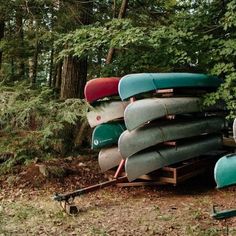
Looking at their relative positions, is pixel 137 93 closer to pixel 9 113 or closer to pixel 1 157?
pixel 9 113

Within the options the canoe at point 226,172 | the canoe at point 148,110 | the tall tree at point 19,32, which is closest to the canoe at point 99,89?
the canoe at point 148,110

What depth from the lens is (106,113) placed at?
603 centimetres

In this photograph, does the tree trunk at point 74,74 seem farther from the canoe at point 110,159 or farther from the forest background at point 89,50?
the canoe at point 110,159

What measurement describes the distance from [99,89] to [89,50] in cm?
70

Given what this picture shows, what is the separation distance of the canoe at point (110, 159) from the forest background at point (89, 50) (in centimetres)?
74

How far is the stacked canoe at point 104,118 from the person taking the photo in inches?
235

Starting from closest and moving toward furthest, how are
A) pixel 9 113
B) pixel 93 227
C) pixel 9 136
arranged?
1. pixel 93 227
2. pixel 9 113
3. pixel 9 136

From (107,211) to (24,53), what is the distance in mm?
4942

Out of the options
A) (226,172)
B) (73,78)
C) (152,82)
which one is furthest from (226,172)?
(73,78)

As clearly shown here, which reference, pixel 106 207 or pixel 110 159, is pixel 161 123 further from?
pixel 106 207

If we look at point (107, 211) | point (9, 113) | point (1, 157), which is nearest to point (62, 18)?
point (9, 113)

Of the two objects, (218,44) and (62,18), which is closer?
(218,44)

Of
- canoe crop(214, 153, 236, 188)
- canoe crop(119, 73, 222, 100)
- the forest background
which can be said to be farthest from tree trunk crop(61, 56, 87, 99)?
canoe crop(214, 153, 236, 188)

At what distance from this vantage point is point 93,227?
4203 millimetres
